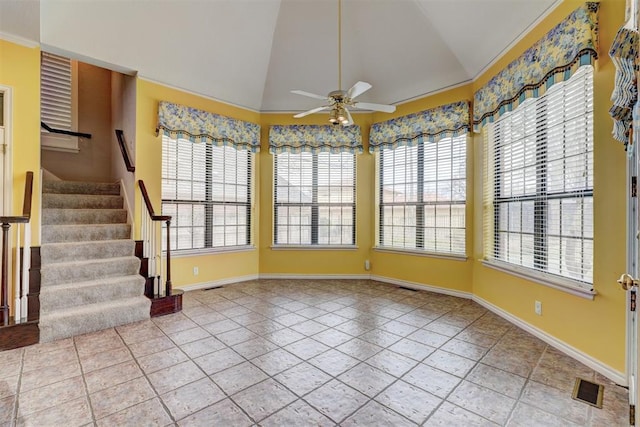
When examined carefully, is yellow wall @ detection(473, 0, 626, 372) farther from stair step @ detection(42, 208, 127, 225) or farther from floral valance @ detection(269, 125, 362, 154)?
stair step @ detection(42, 208, 127, 225)

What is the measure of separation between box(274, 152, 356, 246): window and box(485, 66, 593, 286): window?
2.31 meters

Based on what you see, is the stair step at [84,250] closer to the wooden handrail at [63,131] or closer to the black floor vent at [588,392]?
the wooden handrail at [63,131]

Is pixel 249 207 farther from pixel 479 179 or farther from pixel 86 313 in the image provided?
pixel 479 179

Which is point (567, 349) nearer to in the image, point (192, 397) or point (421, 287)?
point (421, 287)

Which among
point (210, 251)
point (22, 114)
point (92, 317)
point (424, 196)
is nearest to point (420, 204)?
point (424, 196)

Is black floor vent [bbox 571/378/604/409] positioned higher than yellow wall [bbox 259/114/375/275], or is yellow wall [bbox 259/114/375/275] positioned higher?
yellow wall [bbox 259/114/375/275]

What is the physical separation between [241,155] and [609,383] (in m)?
5.13

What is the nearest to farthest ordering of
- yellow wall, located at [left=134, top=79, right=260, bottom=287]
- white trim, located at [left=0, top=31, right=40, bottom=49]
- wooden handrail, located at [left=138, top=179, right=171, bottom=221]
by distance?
white trim, located at [left=0, top=31, right=40, bottom=49] → wooden handrail, located at [left=138, top=179, right=171, bottom=221] → yellow wall, located at [left=134, top=79, right=260, bottom=287]

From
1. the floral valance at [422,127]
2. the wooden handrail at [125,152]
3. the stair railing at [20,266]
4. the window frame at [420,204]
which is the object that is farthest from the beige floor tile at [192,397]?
the floral valance at [422,127]

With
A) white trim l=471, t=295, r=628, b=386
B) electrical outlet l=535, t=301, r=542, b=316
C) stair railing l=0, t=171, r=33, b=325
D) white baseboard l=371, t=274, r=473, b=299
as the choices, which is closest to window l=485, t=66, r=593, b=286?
electrical outlet l=535, t=301, r=542, b=316

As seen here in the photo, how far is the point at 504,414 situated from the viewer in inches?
73.7

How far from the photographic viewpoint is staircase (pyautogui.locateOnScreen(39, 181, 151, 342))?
3.03m

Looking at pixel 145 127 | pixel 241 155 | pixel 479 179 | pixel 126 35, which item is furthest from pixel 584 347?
pixel 126 35

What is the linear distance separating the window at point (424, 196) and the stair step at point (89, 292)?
3715 millimetres
